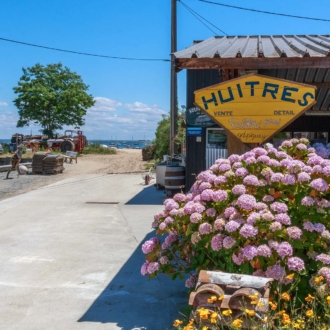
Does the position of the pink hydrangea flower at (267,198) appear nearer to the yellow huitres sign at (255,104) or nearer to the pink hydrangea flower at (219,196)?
the pink hydrangea flower at (219,196)

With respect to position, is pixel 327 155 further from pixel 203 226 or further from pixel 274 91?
pixel 203 226

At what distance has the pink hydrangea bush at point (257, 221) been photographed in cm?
315

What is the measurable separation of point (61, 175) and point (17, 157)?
6.95ft

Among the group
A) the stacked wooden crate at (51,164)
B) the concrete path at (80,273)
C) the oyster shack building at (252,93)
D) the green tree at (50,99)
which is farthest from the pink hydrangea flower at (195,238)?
the green tree at (50,99)

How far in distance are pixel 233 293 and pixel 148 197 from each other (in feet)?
31.3

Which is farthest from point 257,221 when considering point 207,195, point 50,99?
point 50,99

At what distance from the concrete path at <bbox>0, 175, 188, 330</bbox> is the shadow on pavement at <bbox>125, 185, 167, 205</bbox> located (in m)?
0.83

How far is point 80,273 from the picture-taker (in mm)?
5430

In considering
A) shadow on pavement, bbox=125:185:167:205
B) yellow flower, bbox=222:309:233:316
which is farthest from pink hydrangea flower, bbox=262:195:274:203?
shadow on pavement, bbox=125:185:167:205

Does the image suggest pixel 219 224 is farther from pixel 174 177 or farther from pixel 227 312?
pixel 174 177

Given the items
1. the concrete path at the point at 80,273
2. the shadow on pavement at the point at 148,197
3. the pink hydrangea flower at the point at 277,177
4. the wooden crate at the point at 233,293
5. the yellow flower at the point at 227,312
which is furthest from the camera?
the shadow on pavement at the point at 148,197

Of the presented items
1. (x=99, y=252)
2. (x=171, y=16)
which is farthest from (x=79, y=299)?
(x=171, y=16)

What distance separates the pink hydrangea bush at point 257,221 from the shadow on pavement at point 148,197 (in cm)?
768

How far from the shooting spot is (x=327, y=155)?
13.3ft
